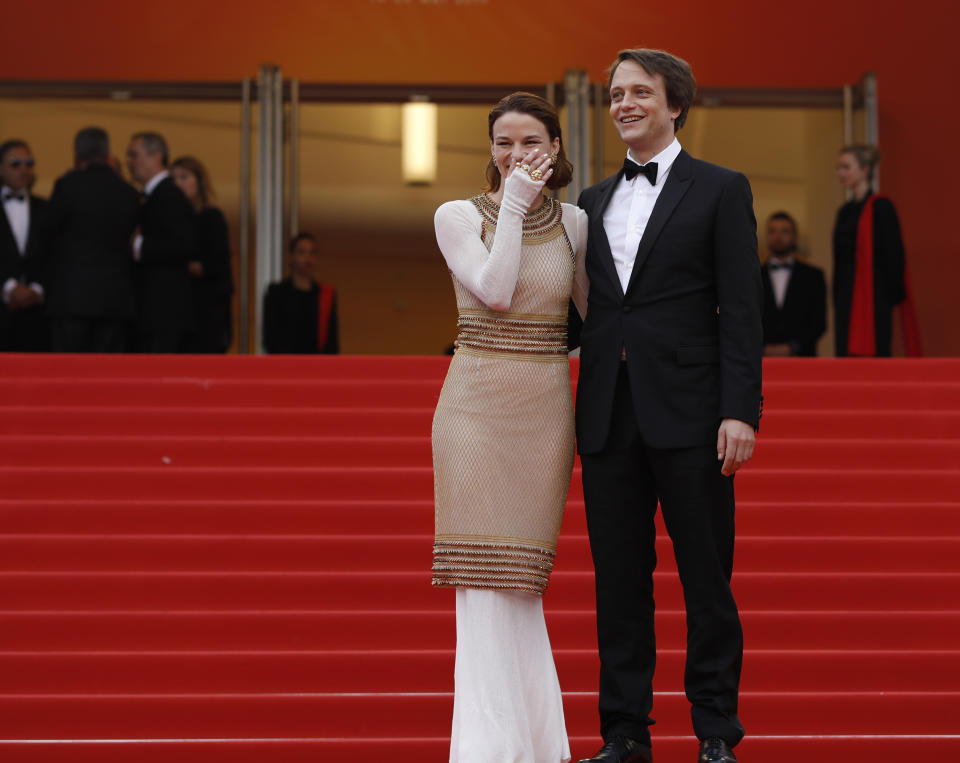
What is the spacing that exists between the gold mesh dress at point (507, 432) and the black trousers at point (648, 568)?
123mm

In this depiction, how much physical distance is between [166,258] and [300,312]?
4.12 feet

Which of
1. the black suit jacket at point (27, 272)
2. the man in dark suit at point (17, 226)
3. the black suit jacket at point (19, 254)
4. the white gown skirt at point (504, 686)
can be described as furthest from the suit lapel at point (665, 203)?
the man in dark suit at point (17, 226)

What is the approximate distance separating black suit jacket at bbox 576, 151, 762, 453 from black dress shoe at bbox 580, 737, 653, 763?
68 cm

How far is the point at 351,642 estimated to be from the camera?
4738mm

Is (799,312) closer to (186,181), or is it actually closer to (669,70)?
(186,181)

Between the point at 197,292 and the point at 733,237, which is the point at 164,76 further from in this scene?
the point at 733,237

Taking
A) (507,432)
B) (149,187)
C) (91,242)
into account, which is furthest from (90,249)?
(507,432)

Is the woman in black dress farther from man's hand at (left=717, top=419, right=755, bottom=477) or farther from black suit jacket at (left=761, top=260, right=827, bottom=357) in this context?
man's hand at (left=717, top=419, right=755, bottom=477)

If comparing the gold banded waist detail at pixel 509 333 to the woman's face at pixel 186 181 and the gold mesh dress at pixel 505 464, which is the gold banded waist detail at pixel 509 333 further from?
the woman's face at pixel 186 181

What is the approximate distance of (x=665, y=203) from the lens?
3.45 meters

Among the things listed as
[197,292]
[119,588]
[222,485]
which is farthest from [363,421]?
[197,292]

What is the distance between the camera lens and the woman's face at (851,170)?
781 cm

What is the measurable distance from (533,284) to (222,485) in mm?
2706

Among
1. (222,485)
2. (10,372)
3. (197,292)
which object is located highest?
(197,292)
